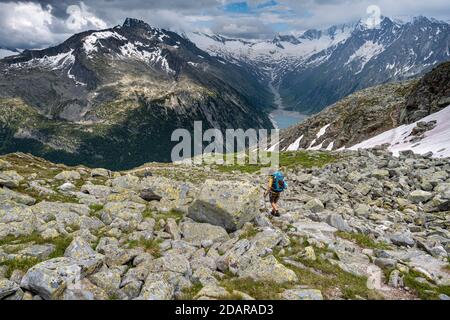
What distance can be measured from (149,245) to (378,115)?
96.3m

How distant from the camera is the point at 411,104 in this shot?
8438 centimetres

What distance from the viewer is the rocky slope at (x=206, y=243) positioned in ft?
45.3

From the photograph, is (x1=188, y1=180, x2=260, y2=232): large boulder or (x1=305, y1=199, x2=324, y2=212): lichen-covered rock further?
(x1=305, y1=199, x2=324, y2=212): lichen-covered rock

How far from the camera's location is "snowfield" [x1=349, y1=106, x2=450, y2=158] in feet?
171

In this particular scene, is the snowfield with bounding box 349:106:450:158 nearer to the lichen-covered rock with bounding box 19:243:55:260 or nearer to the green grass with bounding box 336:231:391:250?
the green grass with bounding box 336:231:391:250

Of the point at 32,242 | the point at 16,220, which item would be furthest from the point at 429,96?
the point at 32,242

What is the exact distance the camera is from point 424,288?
49.7 feet

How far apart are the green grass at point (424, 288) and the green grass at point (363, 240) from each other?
4048mm

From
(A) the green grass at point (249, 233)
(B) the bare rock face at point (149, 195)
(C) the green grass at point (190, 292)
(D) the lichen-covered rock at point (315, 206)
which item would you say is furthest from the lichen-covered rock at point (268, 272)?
(D) the lichen-covered rock at point (315, 206)

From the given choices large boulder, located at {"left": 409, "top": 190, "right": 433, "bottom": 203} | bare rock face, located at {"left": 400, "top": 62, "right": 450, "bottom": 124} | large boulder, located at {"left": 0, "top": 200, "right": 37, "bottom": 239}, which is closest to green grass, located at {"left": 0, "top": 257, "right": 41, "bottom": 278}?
large boulder, located at {"left": 0, "top": 200, "right": 37, "bottom": 239}

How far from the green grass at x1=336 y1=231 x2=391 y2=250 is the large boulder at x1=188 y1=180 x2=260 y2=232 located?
5483 mm

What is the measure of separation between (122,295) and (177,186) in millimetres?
15258

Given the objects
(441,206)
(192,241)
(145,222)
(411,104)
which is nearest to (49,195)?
(145,222)

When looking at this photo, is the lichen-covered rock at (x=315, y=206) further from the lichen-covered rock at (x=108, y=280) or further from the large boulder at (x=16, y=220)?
the large boulder at (x=16, y=220)
